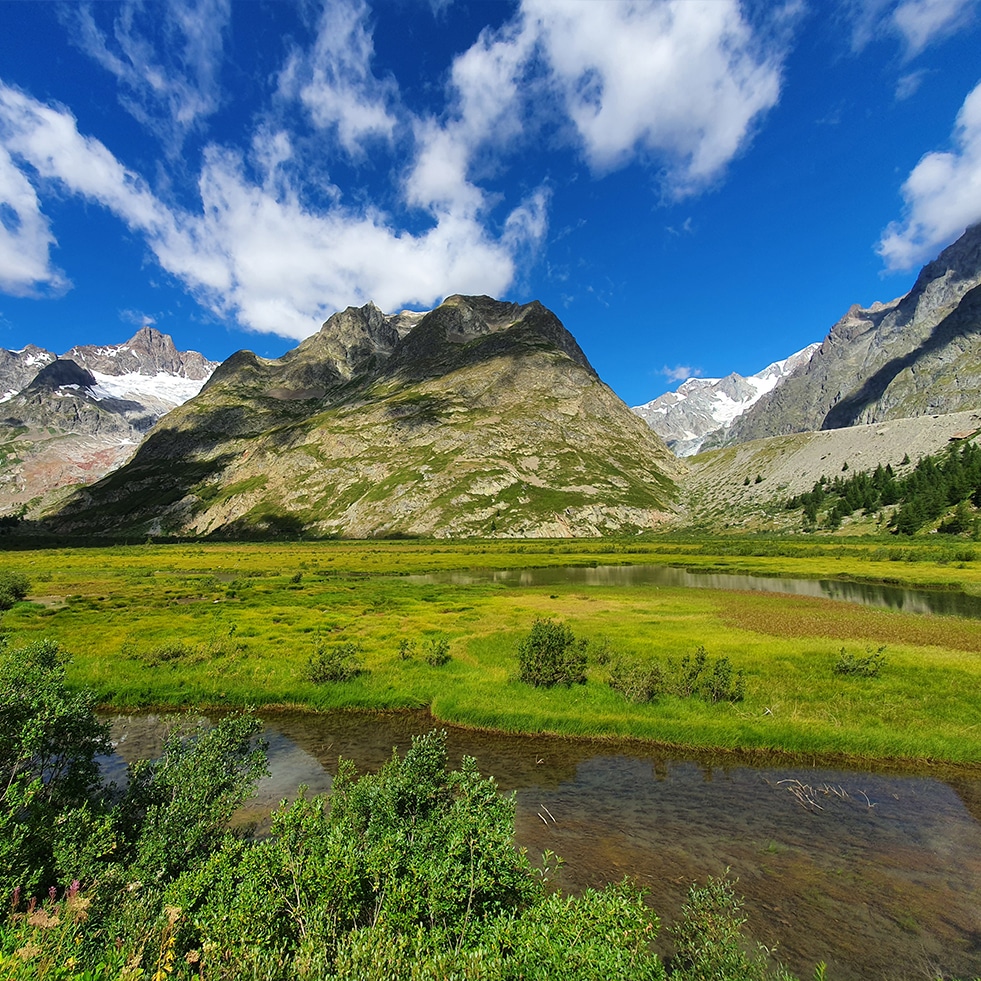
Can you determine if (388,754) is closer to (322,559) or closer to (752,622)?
(752,622)

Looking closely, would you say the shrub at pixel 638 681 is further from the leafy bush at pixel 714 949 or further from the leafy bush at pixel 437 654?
the leafy bush at pixel 714 949

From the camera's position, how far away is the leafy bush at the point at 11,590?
2288 inches

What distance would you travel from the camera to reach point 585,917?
8.25 m

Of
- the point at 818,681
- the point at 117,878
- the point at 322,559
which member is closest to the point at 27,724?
the point at 117,878

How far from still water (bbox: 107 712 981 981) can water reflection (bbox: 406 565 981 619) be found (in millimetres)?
44831

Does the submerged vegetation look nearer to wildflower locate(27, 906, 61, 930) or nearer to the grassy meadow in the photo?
wildflower locate(27, 906, 61, 930)

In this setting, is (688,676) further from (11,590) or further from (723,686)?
(11,590)

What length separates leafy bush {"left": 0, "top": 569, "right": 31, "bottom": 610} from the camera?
58.1 meters

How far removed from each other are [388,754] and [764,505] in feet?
680

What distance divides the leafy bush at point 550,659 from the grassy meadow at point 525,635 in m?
0.95

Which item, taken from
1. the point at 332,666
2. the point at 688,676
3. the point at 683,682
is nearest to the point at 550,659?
the point at 683,682

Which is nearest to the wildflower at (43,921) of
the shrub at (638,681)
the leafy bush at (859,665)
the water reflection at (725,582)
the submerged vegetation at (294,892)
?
the submerged vegetation at (294,892)

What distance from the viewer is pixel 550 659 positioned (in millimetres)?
30297

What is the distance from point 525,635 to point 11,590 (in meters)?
68.7
